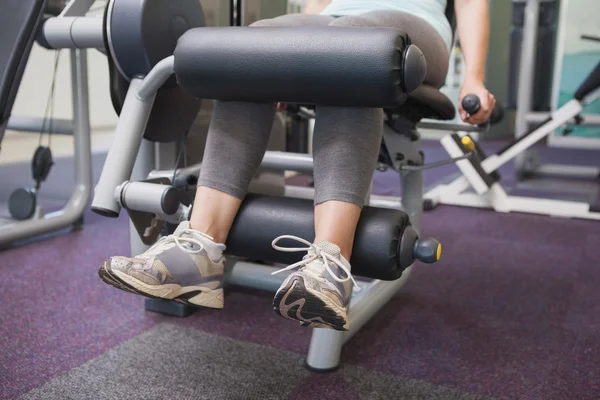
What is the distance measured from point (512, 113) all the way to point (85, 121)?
17.4 feet

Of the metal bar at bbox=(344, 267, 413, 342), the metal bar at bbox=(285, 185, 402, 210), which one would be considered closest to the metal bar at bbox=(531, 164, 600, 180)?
the metal bar at bbox=(285, 185, 402, 210)

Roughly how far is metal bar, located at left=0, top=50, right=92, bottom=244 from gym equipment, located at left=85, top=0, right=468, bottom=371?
861 millimetres

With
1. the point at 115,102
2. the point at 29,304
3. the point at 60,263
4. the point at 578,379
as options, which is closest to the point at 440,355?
the point at 578,379

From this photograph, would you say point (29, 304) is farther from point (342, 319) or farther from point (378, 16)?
point (378, 16)

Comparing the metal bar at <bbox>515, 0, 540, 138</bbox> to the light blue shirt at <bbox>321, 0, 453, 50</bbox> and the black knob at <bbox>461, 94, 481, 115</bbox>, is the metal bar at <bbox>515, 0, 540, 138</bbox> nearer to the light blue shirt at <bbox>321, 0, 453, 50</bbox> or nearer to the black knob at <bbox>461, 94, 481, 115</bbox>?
the light blue shirt at <bbox>321, 0, 453, 50</bbox>

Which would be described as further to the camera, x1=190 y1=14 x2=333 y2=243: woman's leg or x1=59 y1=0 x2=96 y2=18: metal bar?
x1=59 y1=0 x2=96 y2=18: metal bar

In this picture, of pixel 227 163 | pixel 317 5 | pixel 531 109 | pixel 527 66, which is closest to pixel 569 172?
pixel 531 109

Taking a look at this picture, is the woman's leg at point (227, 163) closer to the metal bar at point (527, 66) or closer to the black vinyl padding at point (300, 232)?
the black vinyl padding at point (300, 232)

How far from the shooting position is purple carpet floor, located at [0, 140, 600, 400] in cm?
98

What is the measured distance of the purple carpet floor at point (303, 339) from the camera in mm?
979

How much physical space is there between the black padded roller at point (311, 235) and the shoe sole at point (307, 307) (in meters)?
0.11

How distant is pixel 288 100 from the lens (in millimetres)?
771

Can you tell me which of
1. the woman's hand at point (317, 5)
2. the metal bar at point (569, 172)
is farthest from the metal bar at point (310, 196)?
the metal bar at point (569, 172)

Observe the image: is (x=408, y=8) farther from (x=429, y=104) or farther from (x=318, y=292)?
(x=318, y=292)
